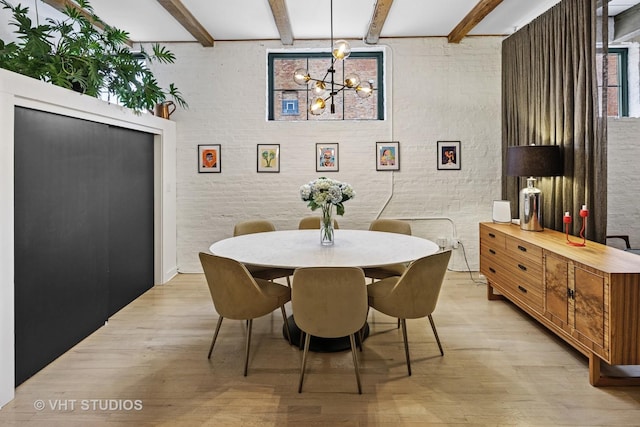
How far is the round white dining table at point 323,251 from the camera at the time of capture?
7.91 ft

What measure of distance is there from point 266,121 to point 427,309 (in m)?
3.23

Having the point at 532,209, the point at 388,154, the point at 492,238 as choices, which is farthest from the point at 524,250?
the point at 388,154

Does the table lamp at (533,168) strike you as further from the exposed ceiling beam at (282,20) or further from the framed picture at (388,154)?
the exposed ceiling beam at (282,20)

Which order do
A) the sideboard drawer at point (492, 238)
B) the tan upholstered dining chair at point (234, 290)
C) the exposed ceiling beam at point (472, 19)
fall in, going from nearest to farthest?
1. the tan upholstered dining chair at point (234, 290)
2. the sideboard drawer at point (492, 238)
3. the exposed ceiling beam at point (472, 19)

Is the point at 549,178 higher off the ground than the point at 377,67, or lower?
lower

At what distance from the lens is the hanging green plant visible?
2.64m

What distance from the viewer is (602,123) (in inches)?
121

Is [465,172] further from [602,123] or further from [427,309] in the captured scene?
[427,309]

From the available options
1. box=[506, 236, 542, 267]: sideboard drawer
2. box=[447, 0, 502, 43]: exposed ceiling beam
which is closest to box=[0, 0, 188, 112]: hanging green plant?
box=[447, 0, 502, 43]: exposed ceiling beam

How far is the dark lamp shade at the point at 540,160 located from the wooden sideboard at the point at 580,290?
52 cm

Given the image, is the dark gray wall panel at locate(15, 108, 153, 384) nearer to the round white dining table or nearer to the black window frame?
the round white dining table

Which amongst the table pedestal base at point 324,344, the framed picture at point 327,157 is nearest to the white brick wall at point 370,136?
the framed picture at point 327,157

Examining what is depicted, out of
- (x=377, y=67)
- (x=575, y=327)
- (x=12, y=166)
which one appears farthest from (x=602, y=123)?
(x=12, y=166)

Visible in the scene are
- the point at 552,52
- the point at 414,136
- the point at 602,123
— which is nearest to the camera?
the point at 602,123
